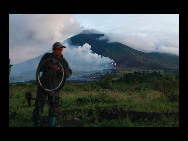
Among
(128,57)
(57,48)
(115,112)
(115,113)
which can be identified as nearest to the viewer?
(57,48)

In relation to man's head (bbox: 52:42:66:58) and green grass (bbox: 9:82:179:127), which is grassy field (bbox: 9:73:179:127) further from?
man's head (bbox: 52:42:66:58)

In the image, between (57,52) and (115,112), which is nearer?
(57,52)

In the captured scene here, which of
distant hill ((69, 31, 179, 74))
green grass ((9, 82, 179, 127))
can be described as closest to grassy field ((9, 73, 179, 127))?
green grass ((9, 82, 179, 127))

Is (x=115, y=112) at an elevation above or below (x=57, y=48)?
below

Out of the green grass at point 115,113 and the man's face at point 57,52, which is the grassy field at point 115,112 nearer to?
the green grass at point 115,113

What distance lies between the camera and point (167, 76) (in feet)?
21.8

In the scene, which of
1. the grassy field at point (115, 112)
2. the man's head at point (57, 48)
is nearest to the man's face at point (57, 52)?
the man's head at point (57, 48)

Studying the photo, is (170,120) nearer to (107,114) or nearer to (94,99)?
(107,114)

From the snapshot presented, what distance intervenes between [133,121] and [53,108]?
284 centimetres

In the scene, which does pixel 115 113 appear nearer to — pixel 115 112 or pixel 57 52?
pixel 115 112

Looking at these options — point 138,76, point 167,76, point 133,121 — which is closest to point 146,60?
point 138,76

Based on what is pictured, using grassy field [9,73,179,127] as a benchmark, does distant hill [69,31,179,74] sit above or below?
above

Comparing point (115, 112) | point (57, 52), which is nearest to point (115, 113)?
point (115, 112)

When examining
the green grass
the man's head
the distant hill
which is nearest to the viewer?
the man's head
